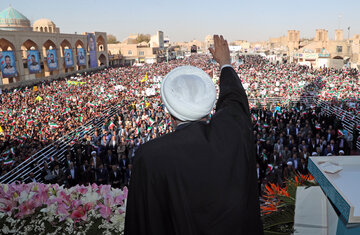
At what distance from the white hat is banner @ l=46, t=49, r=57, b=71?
3891 centimetres

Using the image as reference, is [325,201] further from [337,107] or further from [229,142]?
[337,107]

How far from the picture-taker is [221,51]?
5.13 feet

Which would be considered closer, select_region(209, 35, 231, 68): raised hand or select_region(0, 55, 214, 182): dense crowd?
select_region(209, 35, 231, 68): raised hand

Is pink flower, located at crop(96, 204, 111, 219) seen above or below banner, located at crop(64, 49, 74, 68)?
below

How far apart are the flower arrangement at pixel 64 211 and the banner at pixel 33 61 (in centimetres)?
3390

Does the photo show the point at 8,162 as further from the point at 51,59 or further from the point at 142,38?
the point at 142,38

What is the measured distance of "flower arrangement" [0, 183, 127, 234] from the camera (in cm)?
238

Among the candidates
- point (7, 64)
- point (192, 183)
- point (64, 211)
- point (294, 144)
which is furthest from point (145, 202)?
point (7, 64)

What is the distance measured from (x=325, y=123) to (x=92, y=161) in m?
10.7

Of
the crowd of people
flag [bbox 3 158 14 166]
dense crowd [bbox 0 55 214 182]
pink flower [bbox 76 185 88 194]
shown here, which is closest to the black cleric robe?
pink flower [bbox 76 185 88 194]

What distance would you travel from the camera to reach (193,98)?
117 centimetres

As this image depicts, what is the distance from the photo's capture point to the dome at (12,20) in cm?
4366

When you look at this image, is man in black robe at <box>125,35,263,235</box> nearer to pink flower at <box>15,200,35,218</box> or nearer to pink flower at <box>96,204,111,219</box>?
pink flower at <box>96,204,111,219</box>

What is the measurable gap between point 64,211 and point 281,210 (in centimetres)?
187
